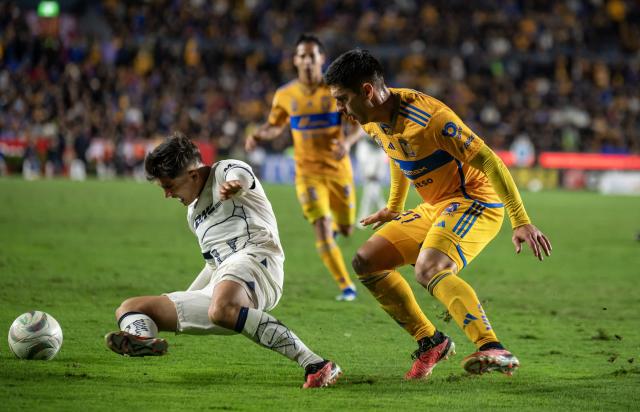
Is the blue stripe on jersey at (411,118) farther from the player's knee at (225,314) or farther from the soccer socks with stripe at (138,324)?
the soccer socks with stripe at (138,324)

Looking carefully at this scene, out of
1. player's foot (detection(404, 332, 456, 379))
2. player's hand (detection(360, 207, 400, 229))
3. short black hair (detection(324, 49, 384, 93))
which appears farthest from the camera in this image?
player's hand (detection(360, 207, 400, 229))

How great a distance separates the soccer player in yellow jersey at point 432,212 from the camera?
566 cm

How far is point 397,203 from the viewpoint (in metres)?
6.73

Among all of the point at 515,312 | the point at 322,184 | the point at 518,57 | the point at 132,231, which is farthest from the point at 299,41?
the point at 518,57

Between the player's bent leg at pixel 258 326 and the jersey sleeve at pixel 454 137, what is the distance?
148 cm

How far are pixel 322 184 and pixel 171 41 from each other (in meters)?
27.3

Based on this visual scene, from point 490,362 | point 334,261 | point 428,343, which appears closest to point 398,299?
point 428,343

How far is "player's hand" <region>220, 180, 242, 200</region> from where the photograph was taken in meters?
5.53

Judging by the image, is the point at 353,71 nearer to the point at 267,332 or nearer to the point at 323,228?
the point at 267,332

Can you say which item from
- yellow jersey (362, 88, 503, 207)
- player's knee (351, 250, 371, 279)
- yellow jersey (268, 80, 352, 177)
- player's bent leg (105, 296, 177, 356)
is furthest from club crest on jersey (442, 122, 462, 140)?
yellow jersey (268, 80, 352, 177)

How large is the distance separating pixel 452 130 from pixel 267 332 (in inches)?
64.4

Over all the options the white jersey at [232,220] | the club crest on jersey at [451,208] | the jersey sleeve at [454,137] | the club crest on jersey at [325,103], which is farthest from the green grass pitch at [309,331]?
the club crest on jersey at [325,103]

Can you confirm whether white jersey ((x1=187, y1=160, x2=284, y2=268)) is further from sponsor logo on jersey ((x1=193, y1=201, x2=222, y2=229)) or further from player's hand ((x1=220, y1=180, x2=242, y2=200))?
player's hand ((x1=220, y1=180, x2=242, y2=200))

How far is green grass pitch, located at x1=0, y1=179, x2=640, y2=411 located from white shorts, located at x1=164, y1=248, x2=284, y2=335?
39 cm
